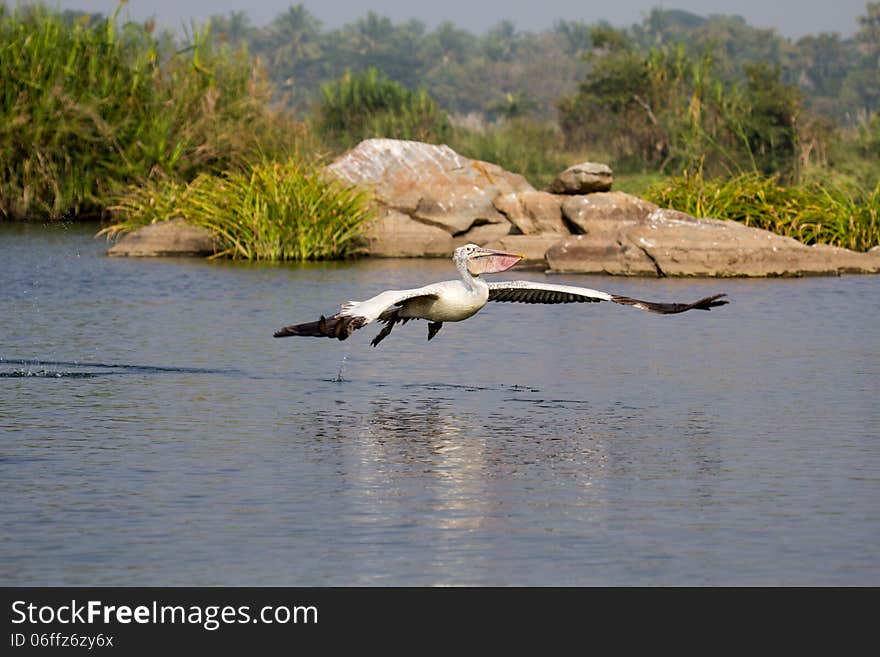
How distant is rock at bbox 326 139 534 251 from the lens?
27719 millimetres

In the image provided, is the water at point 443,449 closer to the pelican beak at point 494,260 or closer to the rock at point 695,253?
the pelican beak at point 494,260

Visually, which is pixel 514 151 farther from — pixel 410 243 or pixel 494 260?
pixel 494 260

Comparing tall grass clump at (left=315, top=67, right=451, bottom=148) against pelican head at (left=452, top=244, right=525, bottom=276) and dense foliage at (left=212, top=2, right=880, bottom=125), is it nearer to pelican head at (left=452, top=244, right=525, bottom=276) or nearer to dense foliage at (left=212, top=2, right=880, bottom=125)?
pelican head at (left=452, top=244, right=525, bottom=276)

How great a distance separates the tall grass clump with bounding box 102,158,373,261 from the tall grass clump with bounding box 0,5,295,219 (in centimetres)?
593

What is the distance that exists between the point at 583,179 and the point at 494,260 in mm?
14536

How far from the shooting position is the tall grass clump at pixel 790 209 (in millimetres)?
26344

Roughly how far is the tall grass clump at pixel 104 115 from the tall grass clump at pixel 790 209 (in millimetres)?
9498

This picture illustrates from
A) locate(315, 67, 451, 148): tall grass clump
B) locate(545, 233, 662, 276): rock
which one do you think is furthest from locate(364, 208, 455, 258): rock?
locate(315, 67, 451, 148): tall grass clump

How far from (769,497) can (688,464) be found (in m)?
1.02

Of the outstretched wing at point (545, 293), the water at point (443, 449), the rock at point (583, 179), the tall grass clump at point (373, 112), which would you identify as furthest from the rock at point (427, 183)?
the outstretched wing at point (545, 293)

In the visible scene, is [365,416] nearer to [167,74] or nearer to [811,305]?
[811,305]

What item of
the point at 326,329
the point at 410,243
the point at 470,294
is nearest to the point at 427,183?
the point at 410,243

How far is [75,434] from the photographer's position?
1108 centimetres
